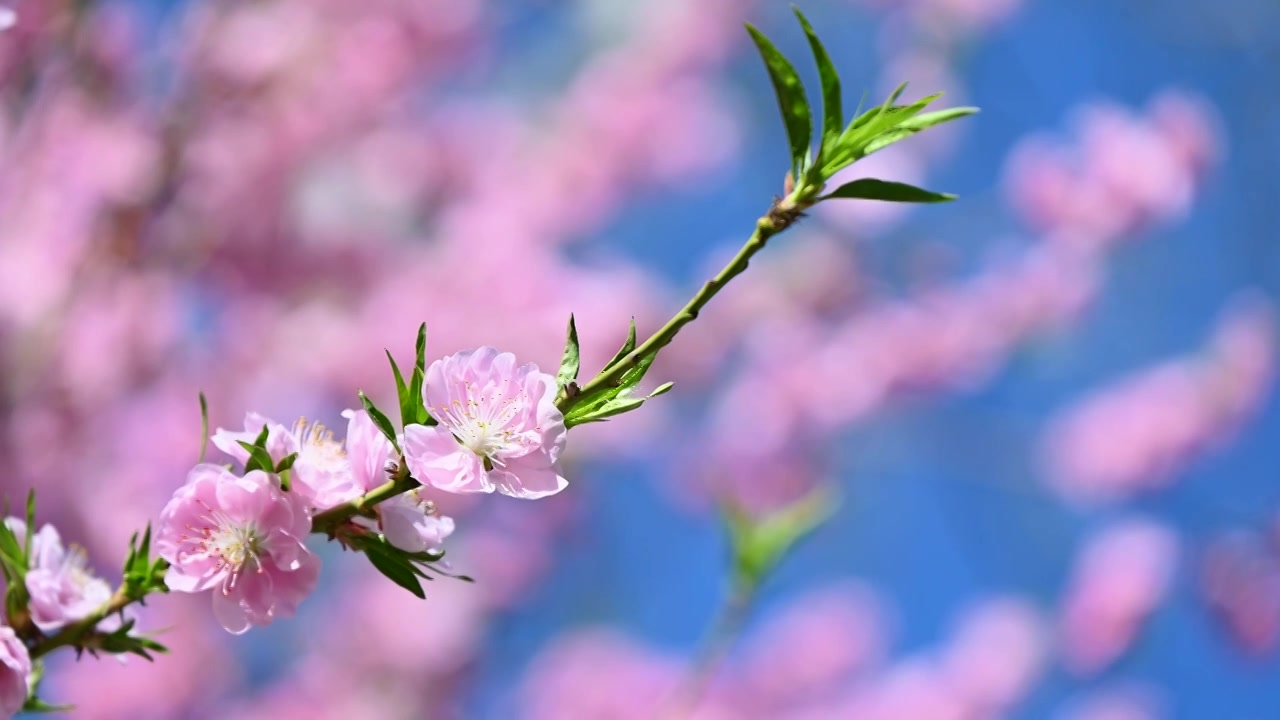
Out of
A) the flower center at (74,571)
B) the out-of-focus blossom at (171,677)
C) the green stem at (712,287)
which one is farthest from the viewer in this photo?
the out-of-focus blossom at (171,677)

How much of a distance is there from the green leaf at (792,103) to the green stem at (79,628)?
1.26ft

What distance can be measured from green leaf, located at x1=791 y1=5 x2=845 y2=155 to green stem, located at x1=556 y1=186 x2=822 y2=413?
0.10 ft

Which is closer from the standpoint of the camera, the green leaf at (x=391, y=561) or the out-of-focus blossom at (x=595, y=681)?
the green leaf at (x=391, y=561)

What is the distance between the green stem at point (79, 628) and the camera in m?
0.55

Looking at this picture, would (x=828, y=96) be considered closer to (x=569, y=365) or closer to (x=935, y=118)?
(x=935, y=118)

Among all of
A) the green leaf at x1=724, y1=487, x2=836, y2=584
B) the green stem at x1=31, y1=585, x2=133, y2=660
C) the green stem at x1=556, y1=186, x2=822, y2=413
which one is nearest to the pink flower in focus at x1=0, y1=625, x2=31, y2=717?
the green stem at x1=31, y1=585, x2=133, y2=660

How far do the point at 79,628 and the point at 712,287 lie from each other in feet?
1.17

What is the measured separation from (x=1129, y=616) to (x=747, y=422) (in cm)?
153

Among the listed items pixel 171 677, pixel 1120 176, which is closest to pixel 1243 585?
pixel 1120 176

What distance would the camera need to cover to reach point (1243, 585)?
4207mm

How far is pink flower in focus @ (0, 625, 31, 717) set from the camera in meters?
0.51

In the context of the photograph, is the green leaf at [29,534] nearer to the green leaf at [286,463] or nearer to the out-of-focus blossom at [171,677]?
the green leaf at [286,463]

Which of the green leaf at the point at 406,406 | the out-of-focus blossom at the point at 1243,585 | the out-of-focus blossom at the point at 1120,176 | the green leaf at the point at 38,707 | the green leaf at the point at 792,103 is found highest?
the out-of-focus blossom at the point at 1120,176

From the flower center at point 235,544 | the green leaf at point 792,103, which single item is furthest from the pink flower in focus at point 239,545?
the green leaf at point 792,103
